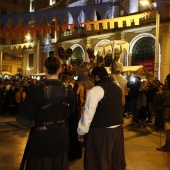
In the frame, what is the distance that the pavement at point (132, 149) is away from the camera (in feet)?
20.6

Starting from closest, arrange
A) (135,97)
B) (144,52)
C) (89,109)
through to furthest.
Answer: (89,109), (135,97), (144,52)

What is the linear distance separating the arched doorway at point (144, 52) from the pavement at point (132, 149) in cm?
1263

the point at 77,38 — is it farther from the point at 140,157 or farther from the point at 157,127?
the point at 140,157

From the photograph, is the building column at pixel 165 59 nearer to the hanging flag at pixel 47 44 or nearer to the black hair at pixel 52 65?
the hanging flag at pixel 47 44

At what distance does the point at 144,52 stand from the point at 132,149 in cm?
1723

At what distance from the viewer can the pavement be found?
6277 millimetres

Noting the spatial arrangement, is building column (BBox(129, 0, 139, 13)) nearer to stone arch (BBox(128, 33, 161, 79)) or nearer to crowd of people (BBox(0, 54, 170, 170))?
stone arch (BBox(128, 33, 161, 79))

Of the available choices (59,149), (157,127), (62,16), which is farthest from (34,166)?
(157,127)

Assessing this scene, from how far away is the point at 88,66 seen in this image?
8.27 meters

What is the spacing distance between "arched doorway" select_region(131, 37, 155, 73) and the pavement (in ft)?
41.4

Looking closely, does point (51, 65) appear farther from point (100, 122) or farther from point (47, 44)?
point (47, 44)

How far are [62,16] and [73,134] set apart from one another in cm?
527

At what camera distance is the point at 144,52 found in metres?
24.0

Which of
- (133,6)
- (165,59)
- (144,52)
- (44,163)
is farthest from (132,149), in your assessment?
(133,6)
